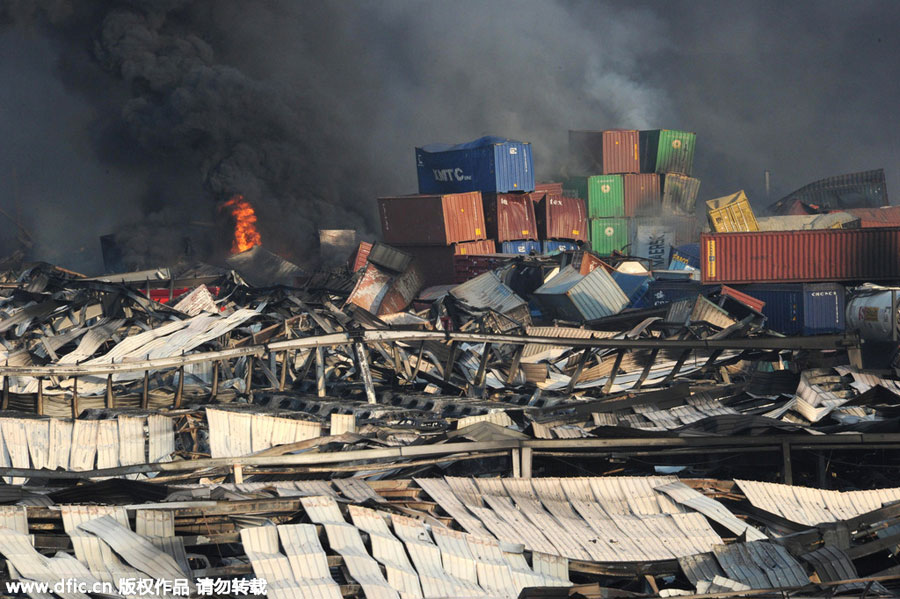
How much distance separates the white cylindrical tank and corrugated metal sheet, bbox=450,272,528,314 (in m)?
10.7

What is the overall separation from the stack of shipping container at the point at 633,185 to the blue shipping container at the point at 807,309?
76.7 feet

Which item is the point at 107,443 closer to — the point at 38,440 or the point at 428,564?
the point at 38,440

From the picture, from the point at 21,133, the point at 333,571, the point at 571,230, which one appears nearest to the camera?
the point at 333,571

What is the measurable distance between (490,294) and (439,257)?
37.1 feet

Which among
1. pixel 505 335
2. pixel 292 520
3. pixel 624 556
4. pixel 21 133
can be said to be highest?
pixel 21 133

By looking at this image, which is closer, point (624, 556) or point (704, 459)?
point (624, 556)

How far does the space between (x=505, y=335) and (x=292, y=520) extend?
926 centimetres

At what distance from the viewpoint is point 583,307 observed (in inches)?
1227

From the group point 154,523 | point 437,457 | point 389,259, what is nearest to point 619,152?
point 389,259

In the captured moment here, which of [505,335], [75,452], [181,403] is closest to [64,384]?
[181,403]

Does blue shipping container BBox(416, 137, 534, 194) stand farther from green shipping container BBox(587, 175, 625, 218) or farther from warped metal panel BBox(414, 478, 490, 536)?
warped metal panel BBox(414, 478, 490, 536)

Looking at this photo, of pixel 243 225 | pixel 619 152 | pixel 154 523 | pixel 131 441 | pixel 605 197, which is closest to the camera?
pixel 154 523

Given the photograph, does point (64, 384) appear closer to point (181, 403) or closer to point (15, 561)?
point (181, 403)

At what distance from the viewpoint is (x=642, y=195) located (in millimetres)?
62875
